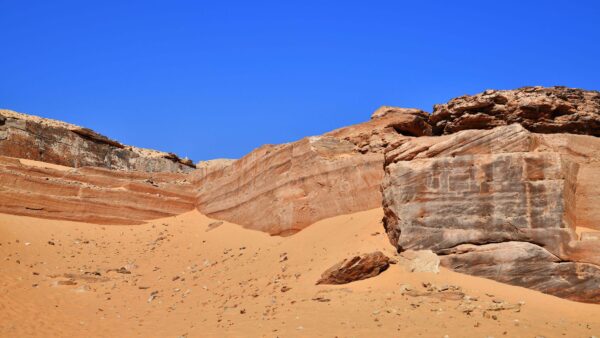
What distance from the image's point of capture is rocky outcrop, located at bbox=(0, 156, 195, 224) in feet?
67.9

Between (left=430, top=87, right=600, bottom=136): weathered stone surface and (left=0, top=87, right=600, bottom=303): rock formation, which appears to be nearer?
(left=0, top=87, right=600, bottom=303): rock formation

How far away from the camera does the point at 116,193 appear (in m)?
22.4

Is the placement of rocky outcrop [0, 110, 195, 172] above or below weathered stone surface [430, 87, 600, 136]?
above

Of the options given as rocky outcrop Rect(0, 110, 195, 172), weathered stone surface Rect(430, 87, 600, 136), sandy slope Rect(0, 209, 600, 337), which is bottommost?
sandy slope Rect(0, 209, 600, 337)

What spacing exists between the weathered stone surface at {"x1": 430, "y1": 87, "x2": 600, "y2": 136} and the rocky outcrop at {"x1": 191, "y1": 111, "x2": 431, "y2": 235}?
87.7 inches

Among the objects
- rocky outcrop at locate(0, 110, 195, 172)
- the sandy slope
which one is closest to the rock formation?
the sandy slope

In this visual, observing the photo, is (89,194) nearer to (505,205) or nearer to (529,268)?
(505,205)

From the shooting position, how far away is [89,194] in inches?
865

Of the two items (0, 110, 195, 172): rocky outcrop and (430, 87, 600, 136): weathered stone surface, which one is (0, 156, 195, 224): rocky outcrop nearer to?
(0, 110, 195, 172): rocky outcrop


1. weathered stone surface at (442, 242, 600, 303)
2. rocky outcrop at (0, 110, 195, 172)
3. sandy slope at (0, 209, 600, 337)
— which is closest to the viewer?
sandy slope at (0, 209, 600, 337)

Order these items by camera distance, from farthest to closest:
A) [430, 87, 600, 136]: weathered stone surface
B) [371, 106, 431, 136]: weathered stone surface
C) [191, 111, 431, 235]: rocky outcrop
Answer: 1. [371, 106, 431, 136]: weathered stone surface
2. [191, 111, 431, 235]: rocky outcrop
3. [430, 87, 600, 136]: weathered stone surface

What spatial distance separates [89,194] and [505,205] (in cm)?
1585

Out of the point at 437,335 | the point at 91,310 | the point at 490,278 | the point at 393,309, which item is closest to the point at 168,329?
the point at 91,310

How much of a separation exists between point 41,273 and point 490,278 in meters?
12.0
